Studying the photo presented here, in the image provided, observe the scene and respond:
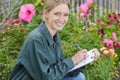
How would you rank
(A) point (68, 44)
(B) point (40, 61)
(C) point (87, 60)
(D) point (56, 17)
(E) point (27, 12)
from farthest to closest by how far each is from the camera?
(E) point (27, 12) < (A) point (68, 44) < (C) point (87, 60) < (D) point (56, 17) < (B) point (40, 61)

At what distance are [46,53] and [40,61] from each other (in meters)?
0.11

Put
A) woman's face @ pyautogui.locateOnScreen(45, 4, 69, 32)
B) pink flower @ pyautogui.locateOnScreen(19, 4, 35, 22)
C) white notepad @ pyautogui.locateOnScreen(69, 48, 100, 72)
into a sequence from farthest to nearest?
pink flower @ pyautogui.locateOnScreen(19, 4, 35, 22) → white notepad @ pyautogui.locateOnScreen(69, 48, 100, 72) → woman's face @ pyautogui.locateOnScreen(45, 4, 69, 32)

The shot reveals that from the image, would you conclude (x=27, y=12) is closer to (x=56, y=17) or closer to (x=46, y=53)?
(x=56, y=17)

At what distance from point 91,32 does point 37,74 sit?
196 centimetres

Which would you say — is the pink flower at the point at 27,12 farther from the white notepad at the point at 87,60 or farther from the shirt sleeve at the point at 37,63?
the shirt sleeve at the point at 37,63

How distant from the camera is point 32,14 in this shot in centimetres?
501

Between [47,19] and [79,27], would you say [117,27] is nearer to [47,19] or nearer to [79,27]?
[79,27]

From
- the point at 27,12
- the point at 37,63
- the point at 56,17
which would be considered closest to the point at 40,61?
the point at 37,63

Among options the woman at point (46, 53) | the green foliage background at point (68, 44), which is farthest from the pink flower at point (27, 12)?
the woman at point (46, 53)

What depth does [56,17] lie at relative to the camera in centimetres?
345

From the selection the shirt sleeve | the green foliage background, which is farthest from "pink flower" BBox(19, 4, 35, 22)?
the shirt sleeve

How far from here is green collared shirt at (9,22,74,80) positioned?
3.30m

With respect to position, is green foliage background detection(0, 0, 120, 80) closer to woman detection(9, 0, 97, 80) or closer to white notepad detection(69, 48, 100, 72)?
white notepad detection(69, 48, 100, 72)

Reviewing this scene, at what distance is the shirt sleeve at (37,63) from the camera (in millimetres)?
3287
